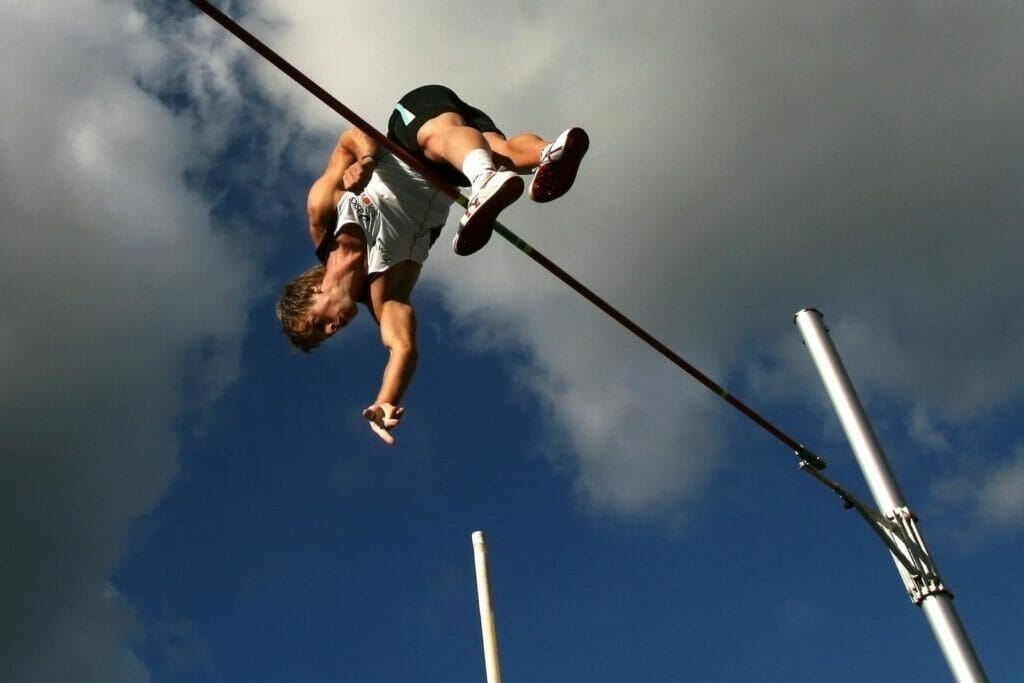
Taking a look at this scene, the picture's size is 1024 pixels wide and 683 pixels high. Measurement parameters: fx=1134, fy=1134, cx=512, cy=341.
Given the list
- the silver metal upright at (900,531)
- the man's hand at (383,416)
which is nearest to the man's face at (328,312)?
the man's hand at (383,416)

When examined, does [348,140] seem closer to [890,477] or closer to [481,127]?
[481,127]

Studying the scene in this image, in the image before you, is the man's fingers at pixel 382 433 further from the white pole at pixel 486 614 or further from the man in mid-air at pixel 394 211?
the white pole at pixel 486 614

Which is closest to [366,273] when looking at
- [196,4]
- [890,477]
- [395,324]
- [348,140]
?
[395,324]

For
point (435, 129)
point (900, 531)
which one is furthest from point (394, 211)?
point (900, 531)

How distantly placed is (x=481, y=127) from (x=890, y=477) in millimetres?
2918

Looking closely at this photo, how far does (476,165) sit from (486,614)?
3.99 metres

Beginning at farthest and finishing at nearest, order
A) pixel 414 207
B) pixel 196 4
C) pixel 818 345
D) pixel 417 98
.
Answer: pixel 818 345 < pixel 414 207 < pixel 417 98 < pixel 196 4

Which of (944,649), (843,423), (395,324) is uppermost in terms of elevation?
(395,324)

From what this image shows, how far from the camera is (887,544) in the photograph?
6086mm

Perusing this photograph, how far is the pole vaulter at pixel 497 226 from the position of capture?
4514 mm

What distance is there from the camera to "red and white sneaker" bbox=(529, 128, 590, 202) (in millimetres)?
5051

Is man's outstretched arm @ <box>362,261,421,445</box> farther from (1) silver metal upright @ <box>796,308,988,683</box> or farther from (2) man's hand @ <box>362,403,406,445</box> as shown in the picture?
(1) silver metal upright @ <box>796,308,988,683</box>

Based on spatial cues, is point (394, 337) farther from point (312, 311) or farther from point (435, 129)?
point (435, 129)

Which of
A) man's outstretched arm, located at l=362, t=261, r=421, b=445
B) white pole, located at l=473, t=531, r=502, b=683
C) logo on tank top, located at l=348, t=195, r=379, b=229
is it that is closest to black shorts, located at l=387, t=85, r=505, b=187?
logo on tank top, located at l=348, t=195, r=379, b=229
